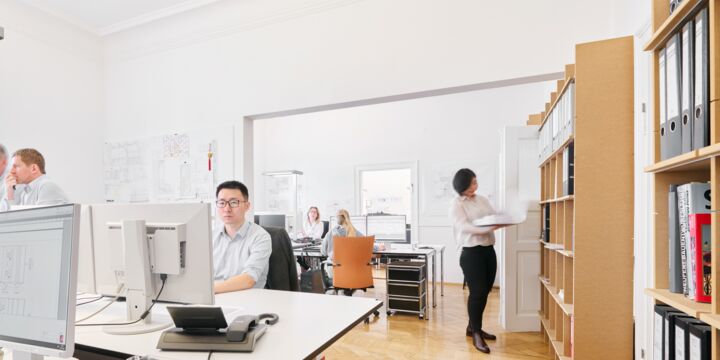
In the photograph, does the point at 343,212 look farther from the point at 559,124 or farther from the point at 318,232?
the point at 559,124

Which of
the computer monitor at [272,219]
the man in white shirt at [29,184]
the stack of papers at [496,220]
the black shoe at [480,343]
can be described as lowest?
the black shoe at [480,343]

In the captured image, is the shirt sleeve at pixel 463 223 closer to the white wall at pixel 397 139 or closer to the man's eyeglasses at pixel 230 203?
the man's eyeglasses at pixel 230 203

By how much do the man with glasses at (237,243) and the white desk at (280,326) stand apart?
0.59 ft

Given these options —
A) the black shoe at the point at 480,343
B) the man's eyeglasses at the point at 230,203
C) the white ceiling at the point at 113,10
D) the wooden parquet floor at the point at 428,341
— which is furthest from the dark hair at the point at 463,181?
the white ceiling at the point at 113,10

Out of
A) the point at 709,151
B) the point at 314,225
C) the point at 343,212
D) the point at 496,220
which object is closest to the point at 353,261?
the point at 343,212

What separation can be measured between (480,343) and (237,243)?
91.2 inches

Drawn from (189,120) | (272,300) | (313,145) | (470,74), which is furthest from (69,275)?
(313,145)

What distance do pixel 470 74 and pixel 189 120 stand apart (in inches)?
118

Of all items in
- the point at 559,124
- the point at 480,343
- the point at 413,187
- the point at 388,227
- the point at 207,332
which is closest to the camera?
the point at 207,332

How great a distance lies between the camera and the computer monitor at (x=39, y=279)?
86 cm

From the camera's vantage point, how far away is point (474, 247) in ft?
10.5

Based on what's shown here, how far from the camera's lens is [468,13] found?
296 cm

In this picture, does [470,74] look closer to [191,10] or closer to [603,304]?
[603,304]

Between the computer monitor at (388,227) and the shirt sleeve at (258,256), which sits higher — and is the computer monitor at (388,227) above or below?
below
